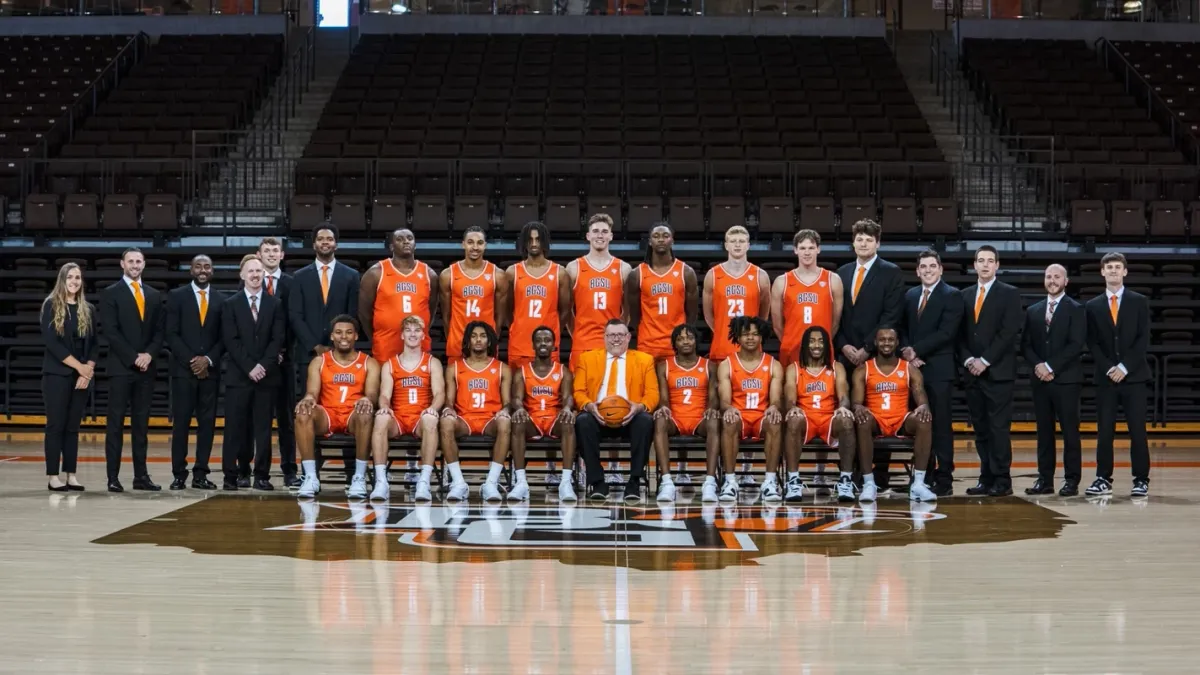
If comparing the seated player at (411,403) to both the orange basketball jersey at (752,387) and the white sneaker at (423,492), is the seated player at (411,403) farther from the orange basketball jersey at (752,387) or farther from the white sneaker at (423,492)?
the orange basketball jersey at (752,387)

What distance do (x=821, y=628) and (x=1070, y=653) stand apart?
2.54 ft

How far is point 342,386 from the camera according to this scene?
838 cm

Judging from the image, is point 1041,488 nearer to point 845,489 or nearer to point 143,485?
point 845,489

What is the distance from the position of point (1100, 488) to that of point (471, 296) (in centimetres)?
411

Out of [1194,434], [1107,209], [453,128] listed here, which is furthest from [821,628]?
[453,128]

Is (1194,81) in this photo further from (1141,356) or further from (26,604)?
(26,604)

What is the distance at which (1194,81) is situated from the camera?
1841cm

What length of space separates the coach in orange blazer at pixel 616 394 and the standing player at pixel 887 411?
1198 millimetres

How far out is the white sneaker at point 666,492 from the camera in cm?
808

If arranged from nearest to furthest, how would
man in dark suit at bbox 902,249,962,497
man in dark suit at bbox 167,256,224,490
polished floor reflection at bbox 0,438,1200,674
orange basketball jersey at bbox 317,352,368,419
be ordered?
polished floor reflection at bbox 0,438,1200,674
orange basketball jersey at bbox 317,352,368,419
man in dark suit at bbox 902,249,962,497
man in dark suit at bbox 167,256,224,490

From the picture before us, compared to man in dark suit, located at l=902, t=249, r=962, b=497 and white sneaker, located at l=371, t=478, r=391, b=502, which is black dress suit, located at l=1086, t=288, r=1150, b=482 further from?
white sneaker, located at l=371, t=478, r=391, b=502

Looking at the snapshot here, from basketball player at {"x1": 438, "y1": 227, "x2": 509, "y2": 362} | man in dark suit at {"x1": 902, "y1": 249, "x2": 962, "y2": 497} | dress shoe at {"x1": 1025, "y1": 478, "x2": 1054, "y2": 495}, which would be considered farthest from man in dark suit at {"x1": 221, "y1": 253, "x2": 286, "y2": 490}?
dress shoe at {"x1": 1025, "y1": 478, "x2": 1054, "y2": 495}

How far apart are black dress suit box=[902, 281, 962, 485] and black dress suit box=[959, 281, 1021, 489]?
131 mm

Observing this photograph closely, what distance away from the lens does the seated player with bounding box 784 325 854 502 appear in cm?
812
